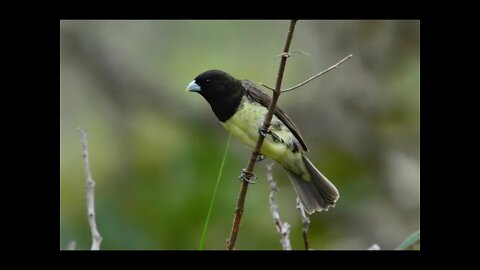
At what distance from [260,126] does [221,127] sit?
2.07m

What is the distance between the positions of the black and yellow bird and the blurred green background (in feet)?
3.00

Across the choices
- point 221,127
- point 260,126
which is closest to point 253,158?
point 260,126

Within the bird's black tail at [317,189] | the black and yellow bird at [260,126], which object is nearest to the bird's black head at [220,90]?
A: the black and yellow bird at [260,126]

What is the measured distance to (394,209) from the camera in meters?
6.64

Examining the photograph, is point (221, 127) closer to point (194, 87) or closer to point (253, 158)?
point (194, 87)

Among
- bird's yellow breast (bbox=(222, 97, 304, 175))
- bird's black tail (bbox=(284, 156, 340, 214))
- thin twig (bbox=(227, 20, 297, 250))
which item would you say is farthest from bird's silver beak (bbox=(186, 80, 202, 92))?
thin twig (bbox=(227, 20, 297, 250))

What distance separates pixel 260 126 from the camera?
4.23 metres

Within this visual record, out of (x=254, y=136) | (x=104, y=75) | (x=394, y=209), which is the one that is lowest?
(x=394, y=209)

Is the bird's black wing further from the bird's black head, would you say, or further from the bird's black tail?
the bird's black tail

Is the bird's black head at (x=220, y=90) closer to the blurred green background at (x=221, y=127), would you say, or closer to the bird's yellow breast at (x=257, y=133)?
the bird's yellow breast at (x=257, y=133)

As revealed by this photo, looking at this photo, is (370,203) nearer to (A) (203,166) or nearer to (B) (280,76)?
(A) (203,166)

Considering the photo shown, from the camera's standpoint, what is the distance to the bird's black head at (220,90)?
14.0ft
